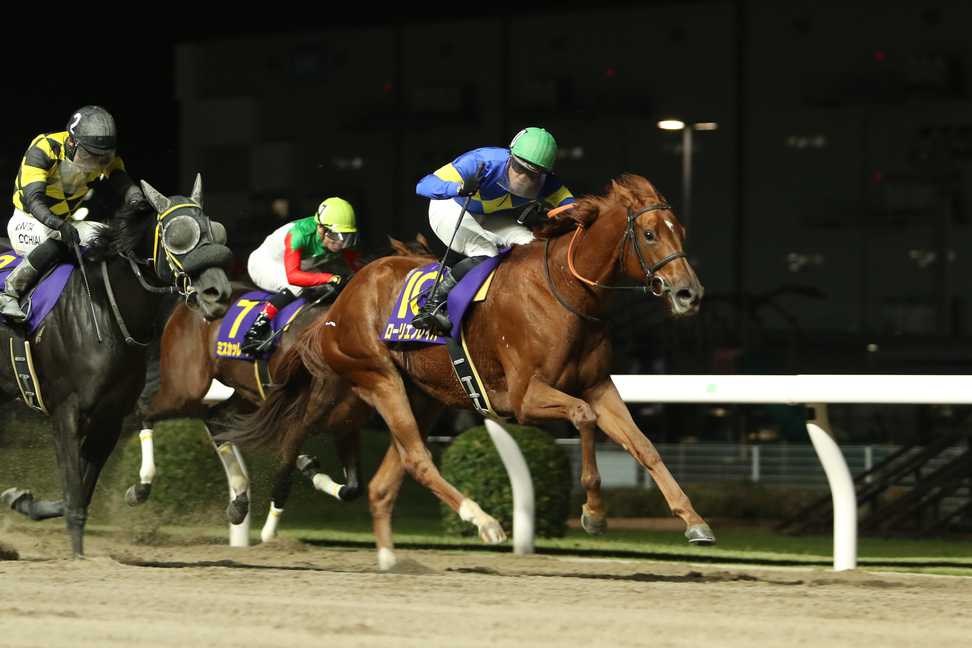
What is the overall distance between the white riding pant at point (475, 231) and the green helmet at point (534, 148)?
426 millimetres

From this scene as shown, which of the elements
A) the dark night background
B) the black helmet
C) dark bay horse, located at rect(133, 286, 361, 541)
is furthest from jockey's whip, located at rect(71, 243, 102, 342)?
the dark night background

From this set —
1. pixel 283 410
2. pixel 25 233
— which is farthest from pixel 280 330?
pixel 25 233

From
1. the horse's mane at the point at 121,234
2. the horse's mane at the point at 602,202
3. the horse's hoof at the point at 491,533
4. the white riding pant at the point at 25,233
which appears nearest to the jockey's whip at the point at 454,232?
the horse's mane at the point at 602,202

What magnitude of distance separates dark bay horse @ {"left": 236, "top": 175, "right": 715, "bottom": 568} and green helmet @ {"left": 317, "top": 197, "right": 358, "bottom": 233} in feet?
3.09

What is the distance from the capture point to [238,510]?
7316 millimetres

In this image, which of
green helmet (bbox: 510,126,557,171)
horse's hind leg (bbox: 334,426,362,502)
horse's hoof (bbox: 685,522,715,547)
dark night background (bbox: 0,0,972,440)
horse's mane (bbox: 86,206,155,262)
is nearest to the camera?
horse's hoof (bbox: 685,522,715,547)

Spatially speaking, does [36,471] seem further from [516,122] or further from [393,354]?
[516,122]

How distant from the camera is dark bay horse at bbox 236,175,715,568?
5.63 m

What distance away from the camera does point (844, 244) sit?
63.4 feet

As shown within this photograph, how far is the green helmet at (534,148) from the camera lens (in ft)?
20.0

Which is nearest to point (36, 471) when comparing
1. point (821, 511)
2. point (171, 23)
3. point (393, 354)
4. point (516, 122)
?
point (393, 354)

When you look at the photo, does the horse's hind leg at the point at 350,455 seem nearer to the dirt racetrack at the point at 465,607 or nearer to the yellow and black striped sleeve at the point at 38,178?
the dirt racetrack at the point at 465,607

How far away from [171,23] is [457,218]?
11794 millimetres

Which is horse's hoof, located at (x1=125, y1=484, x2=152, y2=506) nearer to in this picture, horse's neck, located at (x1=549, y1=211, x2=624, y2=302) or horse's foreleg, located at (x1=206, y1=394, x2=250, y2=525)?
horse's foreleg, located at (x1=206, y1=394, x2=250, y2=525)
